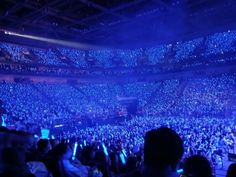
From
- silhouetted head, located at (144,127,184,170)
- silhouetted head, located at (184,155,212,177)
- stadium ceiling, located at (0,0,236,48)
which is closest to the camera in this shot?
silhouetted head, located at (144,127,184,170)

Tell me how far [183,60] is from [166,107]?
1005 cm

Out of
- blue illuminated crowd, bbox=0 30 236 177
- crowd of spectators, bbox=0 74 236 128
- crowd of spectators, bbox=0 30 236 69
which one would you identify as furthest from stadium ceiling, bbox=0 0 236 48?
crowd of spectators, bbox=0 74 236 128

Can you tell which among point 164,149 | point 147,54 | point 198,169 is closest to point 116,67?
point 147,54

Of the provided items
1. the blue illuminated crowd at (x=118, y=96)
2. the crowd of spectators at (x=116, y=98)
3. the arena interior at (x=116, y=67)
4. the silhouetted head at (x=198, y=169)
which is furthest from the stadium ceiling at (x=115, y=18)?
the silhouetted head at (x=198, y=169)

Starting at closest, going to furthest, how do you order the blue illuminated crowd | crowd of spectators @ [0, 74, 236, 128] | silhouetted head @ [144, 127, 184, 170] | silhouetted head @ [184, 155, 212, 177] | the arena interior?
silhouetted head @ [144, 127, 184, 170]
silhouetted head @ [184, 155, 212, 177]
the arena interior
the blue illuminated crowd
crowd of spectators @ [0, 74, 236, 128]

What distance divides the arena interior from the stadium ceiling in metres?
0.11

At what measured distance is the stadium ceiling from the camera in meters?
26.2

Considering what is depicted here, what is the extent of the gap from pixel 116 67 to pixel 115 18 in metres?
17.4

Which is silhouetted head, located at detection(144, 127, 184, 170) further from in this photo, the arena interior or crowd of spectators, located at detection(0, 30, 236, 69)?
crowd of spectators, located at detection(0, 30, 236, 69)

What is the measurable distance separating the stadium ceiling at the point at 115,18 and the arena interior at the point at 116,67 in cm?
11

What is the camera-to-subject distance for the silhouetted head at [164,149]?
69.6 inches

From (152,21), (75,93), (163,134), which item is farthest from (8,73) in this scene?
(163,134)

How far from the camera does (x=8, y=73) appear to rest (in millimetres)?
33906

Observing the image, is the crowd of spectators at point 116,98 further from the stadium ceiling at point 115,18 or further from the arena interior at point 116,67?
the stadium ceiling at point 115,18
